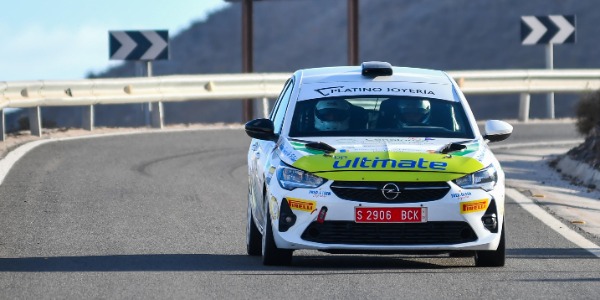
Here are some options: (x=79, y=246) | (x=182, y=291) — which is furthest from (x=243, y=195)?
(x=182, y=291)

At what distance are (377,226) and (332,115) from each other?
1418 millimetres

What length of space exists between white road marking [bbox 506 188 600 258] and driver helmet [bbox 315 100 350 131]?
212 centimetres

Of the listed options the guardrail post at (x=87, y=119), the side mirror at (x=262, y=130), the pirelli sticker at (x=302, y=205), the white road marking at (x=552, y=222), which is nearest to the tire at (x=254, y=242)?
the side mirror at (x=262, y=130)

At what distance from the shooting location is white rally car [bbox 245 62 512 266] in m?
10.8

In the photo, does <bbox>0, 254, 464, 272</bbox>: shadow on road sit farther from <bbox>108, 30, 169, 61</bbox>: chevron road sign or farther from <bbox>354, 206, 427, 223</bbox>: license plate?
<bbox>108, 30, 169, 61</bbox>: chevron road sign

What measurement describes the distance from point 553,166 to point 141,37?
39.8 ft

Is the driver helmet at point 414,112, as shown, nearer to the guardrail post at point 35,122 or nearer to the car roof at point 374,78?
the car roof at point 374,78

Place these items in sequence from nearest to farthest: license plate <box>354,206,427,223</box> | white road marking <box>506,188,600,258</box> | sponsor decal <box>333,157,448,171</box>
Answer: license plate <box>354,206,427,223</box> < sponsor decal <box>333,157,448,171</box> < white road marking <box>506,188,600,258</box>

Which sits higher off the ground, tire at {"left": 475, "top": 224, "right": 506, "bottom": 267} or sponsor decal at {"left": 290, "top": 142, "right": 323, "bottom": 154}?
sponsor decal at {"left": 290, "top": 142, "right": 323, "bottom": 154}

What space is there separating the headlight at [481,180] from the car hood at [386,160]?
36 mm

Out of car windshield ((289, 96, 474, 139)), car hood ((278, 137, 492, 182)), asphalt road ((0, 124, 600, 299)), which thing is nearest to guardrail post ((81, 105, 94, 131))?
asphalt road ((0, 124, 600, 299))

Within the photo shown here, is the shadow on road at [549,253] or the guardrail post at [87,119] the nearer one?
the shadow on road at [549,253]

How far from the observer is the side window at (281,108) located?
1238 cm

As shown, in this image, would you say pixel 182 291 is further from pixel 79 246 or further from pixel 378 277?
pixel 79 246
